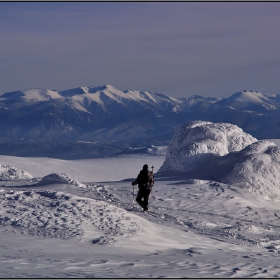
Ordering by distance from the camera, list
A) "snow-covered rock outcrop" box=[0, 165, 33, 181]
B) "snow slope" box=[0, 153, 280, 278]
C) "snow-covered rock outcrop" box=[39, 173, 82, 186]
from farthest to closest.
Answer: "snow-covered rock outcrop" box=[0, 165, 33, 181]
"snow-covered rock outcrop" box=[39, 173, 82, 186]
"snow slope" box=[0, 153, 280, 278]

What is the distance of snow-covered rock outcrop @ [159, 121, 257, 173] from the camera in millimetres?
31891

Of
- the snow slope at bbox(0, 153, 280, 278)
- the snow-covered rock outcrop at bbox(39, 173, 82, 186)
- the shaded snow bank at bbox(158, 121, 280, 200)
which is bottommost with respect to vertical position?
the snow slope at bbox(0, 153, 280, 278)

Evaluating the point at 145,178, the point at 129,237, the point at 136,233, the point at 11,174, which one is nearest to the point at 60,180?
the point at 145,178

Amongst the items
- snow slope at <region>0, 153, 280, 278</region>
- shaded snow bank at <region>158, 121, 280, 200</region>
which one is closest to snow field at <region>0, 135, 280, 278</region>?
snow slope at <region>0, 153, 280, 278</region>

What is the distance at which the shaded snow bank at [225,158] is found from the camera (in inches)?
1040

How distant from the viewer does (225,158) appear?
98.5ft

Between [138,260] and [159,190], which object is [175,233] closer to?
[138,260]

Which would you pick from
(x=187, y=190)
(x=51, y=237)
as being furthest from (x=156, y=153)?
(x=51, y=237)

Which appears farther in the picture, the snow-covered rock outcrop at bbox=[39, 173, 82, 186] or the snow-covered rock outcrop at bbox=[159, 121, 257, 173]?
the snow-covered rock outcrop at bbox=[159, 121, 257, 173]

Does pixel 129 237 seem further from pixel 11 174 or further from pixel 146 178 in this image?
pixel 11 174

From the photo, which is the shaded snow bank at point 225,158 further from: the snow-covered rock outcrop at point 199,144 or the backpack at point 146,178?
the backpack at point 146,178

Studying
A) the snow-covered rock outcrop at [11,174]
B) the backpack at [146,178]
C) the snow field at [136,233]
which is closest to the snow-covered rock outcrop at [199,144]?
the snow field at [136,233]

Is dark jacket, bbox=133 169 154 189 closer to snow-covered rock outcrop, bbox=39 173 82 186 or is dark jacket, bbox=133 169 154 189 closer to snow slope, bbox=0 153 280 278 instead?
snow slope, bbox=0 153 280 278

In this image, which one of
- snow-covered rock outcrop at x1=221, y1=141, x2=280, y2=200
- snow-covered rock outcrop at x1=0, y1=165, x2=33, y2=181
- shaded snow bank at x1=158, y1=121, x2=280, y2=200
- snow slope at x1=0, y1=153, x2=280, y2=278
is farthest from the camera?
snow-covered rock outcrop at x1=0, y1=165, x2=33, y2=181
